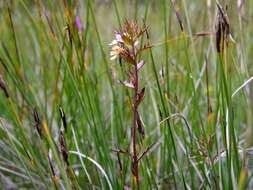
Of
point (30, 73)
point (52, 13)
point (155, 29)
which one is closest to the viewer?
point (52, 13)

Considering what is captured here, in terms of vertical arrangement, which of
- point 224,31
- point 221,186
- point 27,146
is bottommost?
point 221,186

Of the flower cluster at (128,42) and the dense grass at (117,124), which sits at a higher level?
the flower cluster at (128,42)

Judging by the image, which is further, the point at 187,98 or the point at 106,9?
the point at 106,9

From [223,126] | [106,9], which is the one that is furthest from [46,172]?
[106,9]

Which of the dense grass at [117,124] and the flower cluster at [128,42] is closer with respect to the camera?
the flower cluster at [128,42]

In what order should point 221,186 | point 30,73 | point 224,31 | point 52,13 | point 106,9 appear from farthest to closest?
point 106,9, point 30,73, point 52,13, point 221,186, point 224,31

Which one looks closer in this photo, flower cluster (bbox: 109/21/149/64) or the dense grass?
flower cluster (bbox: 109/21/149/64)

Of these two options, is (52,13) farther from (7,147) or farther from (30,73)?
(30,73)

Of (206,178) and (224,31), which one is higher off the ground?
(224,31)

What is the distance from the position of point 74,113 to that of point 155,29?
2.14 meters

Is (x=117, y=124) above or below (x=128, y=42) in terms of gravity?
below

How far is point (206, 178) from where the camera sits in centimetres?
80

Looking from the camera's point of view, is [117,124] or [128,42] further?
[117,124]

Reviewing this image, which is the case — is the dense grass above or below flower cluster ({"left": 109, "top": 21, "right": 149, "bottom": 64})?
below
